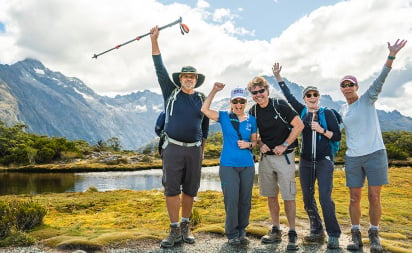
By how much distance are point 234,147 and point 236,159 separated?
0.26 meters

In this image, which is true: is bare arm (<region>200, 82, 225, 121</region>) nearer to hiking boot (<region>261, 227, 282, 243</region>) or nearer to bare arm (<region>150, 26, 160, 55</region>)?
bare arm (<region>150, 26, 160, 55</region>)

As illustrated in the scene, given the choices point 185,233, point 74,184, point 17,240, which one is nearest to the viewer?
point 185,233

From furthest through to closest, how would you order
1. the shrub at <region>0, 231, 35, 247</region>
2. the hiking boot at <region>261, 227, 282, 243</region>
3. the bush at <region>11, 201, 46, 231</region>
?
the bush at <region>11, 201, 46, 231</region>, the shrub at <region>0, 231, 35, 247</region>, the hiking boot at <region>261, 227, 282, 243</region>

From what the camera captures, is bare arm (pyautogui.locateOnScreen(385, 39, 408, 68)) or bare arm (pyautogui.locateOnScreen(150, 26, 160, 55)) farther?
bare arm (pyautogui.locateOnScreen(150, 26, 160, 55))

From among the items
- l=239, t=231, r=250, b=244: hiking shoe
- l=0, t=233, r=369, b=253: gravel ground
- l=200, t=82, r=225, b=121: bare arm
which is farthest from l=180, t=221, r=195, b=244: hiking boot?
l=200, t=82, r=225, b=121: bare arm

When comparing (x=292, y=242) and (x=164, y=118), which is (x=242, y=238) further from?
(x=164, y=118)

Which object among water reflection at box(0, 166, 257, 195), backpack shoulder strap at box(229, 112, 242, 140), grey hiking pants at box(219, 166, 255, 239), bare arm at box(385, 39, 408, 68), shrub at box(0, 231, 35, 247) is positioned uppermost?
bare arm at box(385, 39, 408, 68)

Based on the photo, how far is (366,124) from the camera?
6.61 metres

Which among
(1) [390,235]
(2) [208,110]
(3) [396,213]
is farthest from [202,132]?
(3) [396,213]

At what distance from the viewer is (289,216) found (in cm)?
682

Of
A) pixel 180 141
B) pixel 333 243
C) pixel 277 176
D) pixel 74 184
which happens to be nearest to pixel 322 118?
pixel 277 176

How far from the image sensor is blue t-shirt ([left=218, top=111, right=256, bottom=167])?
654 cm

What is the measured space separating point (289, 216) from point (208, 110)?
9.66 feet

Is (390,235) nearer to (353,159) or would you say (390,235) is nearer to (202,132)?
(353,159)
